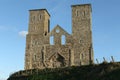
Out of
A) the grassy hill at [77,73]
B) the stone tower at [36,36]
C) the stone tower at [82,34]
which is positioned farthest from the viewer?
the stone tower at [36,36]

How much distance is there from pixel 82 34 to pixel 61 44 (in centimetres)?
375

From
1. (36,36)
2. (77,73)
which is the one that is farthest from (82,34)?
(77,73)

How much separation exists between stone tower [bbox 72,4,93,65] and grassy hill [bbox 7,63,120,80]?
21.2 m

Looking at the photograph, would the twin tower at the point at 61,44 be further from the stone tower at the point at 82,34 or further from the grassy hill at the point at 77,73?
the grassy hill at the point at 77,73

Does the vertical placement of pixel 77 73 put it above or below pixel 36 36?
below

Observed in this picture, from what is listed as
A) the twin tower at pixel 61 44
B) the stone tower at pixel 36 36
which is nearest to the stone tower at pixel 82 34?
the twin tower at pixel 61 44

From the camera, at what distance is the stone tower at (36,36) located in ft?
168

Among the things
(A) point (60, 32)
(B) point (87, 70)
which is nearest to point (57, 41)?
(A) point (60, 32)

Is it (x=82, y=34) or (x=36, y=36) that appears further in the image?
(x=36, y=36)

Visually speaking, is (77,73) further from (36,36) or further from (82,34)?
(36,36)

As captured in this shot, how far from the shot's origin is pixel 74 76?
24922 millimetres

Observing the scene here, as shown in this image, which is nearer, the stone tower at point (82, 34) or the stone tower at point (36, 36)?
the stone tower at point (82, 34)

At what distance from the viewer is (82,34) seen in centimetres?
5175

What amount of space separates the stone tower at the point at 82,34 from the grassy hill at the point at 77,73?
2122 centimetres
